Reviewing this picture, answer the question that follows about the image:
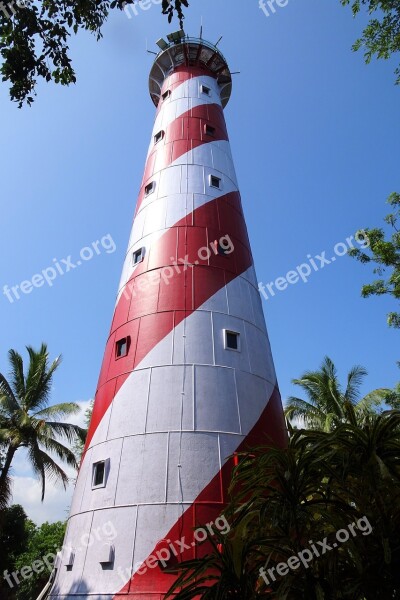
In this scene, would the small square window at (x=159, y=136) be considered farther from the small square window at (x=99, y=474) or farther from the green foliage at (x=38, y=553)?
the green foliage at (x=38, y=553)

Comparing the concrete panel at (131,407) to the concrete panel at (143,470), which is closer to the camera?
the concrete panel at (143,470)

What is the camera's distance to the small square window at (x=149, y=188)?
13093 mm

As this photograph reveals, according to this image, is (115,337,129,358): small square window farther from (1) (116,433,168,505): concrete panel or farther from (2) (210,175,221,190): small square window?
(2) (210,175,221,190): small square window

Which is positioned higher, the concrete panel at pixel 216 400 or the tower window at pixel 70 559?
the concrete panel at pixel 216 400

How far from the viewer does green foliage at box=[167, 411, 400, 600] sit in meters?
4.21

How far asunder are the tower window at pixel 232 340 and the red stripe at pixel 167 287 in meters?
0.95

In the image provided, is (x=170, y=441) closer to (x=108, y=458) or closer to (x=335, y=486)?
(x=108, y=458)

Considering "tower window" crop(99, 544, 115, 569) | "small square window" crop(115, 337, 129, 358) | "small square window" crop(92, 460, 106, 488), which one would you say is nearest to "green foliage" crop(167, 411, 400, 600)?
"tower window" crop(99, 544, 115, 569)

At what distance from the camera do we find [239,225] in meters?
12.8

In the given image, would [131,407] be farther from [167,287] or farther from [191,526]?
[167,287]

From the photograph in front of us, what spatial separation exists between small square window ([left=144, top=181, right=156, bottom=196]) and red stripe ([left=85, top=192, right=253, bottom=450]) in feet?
6.35

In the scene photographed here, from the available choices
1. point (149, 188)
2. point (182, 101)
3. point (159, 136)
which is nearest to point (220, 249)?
point (149, 188)

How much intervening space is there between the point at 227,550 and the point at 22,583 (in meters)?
31.5

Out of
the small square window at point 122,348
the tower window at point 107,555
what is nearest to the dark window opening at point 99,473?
the tower window at point 107,555
